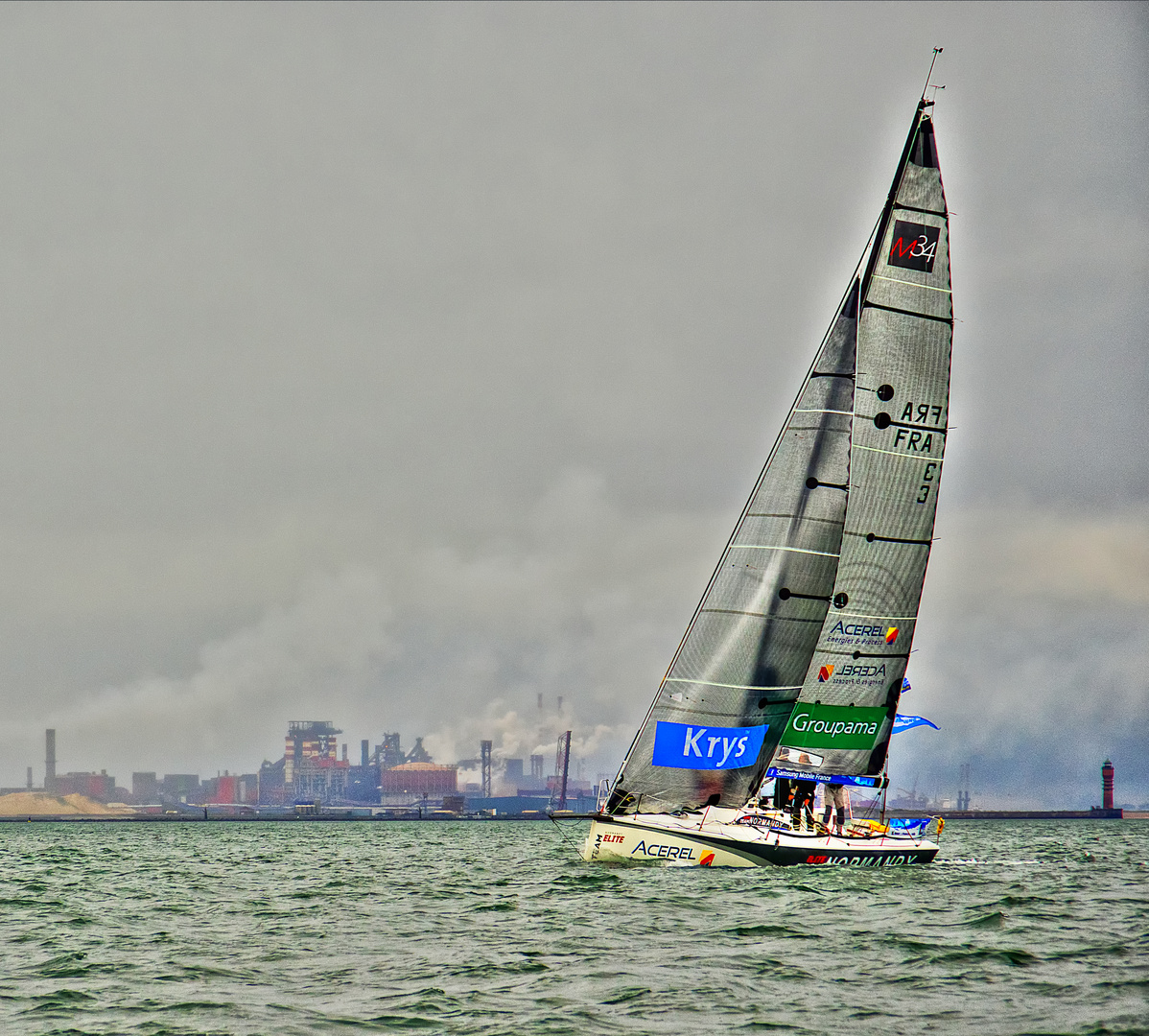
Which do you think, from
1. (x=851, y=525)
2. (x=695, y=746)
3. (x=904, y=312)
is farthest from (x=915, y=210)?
(x=695, y=746)

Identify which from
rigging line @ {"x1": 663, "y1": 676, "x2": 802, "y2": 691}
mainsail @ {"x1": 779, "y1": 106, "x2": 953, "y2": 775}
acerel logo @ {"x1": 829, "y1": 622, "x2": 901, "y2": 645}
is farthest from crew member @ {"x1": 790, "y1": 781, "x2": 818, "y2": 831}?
acerel logo @ {"x1": 829, "y1": 622, "x2": 901, "y2": 645}

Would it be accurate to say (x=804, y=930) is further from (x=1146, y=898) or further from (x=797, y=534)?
(x=797, y=534)

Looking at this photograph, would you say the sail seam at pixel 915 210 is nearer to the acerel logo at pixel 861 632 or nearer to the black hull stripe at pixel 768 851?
the acerel logo at pixel 861 632

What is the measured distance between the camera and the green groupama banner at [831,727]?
31.9 meters

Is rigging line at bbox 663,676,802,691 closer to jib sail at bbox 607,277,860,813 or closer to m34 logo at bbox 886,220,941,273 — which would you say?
jib sail at bbox 607,277,860,813

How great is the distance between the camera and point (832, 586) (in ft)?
105

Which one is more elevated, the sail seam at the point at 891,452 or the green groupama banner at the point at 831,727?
the sail seam at the point at 891,452

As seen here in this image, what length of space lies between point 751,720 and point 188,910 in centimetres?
1299

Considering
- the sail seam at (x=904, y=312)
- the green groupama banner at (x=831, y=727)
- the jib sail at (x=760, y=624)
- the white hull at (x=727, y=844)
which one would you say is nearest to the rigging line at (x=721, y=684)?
the jib sail at (x=760, y=624)

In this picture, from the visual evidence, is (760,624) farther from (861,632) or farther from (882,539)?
(882,539)

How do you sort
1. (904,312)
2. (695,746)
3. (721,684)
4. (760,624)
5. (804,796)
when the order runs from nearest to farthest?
(695,746) < (721,684) < (760,624) < (804,796) < (904,312)

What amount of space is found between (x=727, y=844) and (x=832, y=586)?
703 cm

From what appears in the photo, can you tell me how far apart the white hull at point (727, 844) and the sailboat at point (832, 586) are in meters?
0.26

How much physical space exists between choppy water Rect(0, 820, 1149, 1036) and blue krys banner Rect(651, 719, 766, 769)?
2.71m
